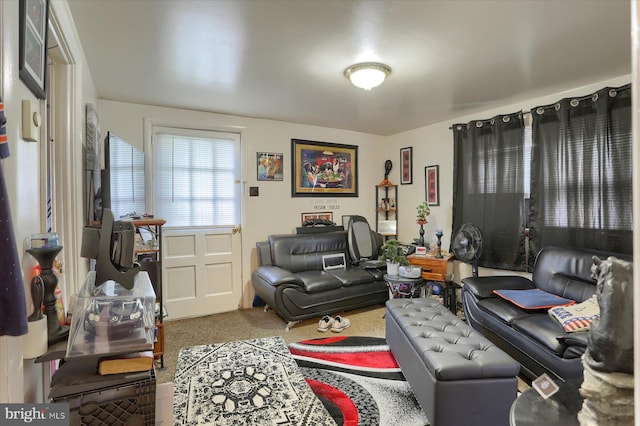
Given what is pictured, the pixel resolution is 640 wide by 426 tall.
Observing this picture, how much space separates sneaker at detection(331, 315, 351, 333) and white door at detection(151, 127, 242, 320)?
52.2 inches

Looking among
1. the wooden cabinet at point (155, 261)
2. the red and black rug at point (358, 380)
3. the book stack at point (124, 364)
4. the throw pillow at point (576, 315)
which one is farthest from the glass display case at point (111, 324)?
the throw pillow at point (576, 315)

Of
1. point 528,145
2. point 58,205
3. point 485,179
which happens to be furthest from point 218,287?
point 528,145

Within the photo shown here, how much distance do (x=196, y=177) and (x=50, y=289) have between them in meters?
2.88

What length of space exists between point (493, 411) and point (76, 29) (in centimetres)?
324

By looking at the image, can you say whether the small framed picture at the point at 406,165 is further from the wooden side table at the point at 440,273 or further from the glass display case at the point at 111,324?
the glass display case at the point at 111,324

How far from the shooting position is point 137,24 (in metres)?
1.90

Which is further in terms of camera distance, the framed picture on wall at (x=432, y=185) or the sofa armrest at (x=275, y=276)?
→ the framed picture on wall at (x=432, y=185)

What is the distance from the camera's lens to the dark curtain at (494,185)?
3.31 meters

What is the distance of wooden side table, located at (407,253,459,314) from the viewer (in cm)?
360

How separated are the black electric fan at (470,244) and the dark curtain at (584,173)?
0.50 metres

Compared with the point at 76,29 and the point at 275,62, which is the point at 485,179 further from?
the point at 76,29

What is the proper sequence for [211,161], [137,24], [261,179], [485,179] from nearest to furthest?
[137,24] → [485,179] → [211,161] → [261,179]

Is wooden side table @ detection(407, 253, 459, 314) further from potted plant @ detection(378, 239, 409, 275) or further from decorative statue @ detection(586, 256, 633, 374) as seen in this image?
decorative statue @ detection(586, 256, 633, 374)

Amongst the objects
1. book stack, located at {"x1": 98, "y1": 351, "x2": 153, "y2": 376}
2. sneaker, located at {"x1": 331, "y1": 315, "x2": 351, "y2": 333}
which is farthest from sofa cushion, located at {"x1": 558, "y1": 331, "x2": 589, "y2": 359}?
book stack, located at {"x1": 98, "y1": 351, "x2": 153, "y2": 376}
